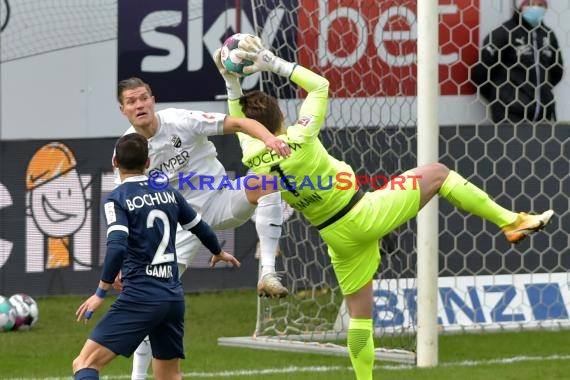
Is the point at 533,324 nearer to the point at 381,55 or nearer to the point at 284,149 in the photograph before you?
the point at 381,55

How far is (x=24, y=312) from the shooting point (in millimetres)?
10797

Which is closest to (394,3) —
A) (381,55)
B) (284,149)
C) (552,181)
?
(381,55)

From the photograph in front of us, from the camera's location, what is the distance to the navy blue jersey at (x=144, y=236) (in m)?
6.67

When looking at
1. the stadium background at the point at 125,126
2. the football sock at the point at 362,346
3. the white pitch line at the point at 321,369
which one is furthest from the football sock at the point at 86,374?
the stadium background at the point at 125,126

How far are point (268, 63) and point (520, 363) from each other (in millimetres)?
2889

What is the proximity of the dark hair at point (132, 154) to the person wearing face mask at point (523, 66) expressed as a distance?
449cm

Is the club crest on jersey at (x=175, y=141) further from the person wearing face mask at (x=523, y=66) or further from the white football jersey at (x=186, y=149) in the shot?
the person wearing face mask at (x=523, y=66)

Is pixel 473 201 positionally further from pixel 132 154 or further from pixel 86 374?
pixel 86 374

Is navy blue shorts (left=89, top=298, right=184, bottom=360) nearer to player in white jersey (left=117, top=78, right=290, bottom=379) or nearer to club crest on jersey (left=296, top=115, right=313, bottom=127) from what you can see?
player in white jersey (left=117, top=78, right=290, bottom=379)

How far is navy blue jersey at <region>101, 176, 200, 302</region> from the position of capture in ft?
21.9

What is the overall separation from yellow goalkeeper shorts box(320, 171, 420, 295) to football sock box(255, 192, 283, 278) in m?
0.43

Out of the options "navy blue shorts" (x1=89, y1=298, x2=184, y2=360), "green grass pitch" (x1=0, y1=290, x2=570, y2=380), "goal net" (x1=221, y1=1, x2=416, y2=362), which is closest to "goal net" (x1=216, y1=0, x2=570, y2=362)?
"goal net" (x1=221, y1=1, x2=416, y2=362)

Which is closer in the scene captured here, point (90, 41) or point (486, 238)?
point (486, 238)

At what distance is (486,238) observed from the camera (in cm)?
1152
